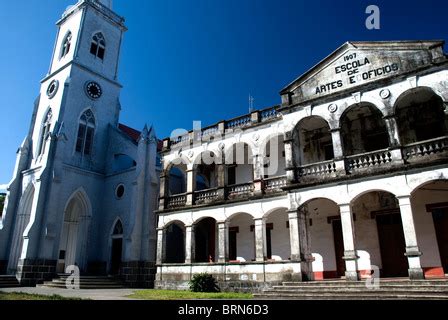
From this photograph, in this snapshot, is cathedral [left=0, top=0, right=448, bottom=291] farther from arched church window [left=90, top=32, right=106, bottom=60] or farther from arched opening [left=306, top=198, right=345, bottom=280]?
arched church window [left=90, top=32, right=106, bottom=60]

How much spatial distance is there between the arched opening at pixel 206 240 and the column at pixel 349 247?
983 centimetres

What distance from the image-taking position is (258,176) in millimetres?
18188

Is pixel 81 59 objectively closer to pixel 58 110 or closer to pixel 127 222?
pixel 58 110

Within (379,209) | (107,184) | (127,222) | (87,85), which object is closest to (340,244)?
(379,209)

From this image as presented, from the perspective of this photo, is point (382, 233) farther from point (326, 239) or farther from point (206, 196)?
point (206, 196)

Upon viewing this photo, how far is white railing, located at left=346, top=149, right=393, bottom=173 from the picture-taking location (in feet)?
45.6

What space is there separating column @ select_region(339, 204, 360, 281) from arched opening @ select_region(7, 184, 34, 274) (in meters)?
22.2

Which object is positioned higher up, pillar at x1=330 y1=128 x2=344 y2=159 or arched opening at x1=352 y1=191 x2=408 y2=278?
pillar at x1=330 y1=128 x2=344 y2=159

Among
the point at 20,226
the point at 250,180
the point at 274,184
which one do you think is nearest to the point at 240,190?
the point at 250,180

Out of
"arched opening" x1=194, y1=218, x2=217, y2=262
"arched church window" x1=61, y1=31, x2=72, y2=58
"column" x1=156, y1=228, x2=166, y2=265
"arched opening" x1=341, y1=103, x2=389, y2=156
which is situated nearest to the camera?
"arched opening" x1=341, y1=103, x2=389, y2=156

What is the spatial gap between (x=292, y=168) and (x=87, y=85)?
2089 cm

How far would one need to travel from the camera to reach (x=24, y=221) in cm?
2478

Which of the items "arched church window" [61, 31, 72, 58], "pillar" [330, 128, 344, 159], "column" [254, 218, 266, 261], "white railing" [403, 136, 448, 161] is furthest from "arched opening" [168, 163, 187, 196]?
"white railing" [403, 136, 448, 161]

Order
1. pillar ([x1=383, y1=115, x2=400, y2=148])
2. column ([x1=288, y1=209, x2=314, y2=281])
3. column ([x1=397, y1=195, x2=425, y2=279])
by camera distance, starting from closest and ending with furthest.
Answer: column ([x1=397, y1=195, x2=425, y2=279]), pillar ([x1=383, y1=115, x2=400, y2=148]), column ([x1=288, y1=209, x2=314, y2=281])
